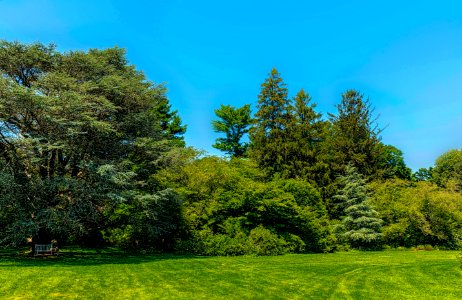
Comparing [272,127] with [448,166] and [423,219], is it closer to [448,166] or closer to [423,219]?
[423,219]

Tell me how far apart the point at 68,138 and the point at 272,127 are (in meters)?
26.0

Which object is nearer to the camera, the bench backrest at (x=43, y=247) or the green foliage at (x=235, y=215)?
the bench backrest at (x=43, y=247)

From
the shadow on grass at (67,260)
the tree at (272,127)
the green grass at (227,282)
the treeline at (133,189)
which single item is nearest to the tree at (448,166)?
the treeline at (133,189)

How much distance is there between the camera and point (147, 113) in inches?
846

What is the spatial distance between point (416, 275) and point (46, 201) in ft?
52.5

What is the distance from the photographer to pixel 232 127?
5072 centimetres

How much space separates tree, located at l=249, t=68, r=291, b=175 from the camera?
3781 cm

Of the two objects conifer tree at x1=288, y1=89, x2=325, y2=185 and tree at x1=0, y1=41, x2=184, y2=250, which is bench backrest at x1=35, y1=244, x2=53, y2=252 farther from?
conifer tree at x1=288, y1=89, x2=325, y2=185

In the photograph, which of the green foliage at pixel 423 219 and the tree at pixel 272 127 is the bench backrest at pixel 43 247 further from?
the green foliage at pixel 423 219

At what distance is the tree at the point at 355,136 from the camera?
38312 mm

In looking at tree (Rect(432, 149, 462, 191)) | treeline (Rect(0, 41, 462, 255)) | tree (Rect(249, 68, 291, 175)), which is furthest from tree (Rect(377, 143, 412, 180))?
tree (Rect(249, 68, 291, 175))

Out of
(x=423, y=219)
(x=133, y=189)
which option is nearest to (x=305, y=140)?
(x=423, y=219)

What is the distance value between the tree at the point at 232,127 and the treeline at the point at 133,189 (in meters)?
15.0

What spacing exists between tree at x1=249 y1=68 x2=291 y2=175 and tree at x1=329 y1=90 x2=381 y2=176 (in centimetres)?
558
